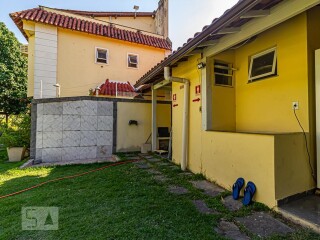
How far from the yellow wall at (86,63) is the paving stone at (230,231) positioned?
35.4 ft

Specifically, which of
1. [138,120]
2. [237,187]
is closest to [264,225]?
[237,187]

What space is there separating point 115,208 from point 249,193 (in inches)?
90.5

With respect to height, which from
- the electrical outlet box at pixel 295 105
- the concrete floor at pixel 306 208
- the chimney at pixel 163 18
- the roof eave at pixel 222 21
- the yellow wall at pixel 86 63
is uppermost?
the chimney at pixel 163 18

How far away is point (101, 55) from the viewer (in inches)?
472

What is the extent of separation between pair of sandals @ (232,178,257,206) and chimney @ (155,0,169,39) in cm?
1308

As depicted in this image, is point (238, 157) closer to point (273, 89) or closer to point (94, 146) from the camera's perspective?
point (273, 89)

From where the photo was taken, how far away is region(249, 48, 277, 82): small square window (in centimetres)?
420

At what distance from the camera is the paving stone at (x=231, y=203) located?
317cm

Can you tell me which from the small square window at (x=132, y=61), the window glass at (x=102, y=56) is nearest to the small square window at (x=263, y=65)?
the small square window at (x=132, y=61)

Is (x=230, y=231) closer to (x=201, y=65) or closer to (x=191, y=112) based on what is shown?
(x=191, y=112)

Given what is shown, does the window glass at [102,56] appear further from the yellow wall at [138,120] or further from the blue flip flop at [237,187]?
the blue flip flop at [237,187]

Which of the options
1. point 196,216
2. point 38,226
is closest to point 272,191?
point 196,216

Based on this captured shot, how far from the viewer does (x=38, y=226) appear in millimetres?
2754

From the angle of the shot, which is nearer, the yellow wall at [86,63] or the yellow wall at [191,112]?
the yellow wall at [191,112]
